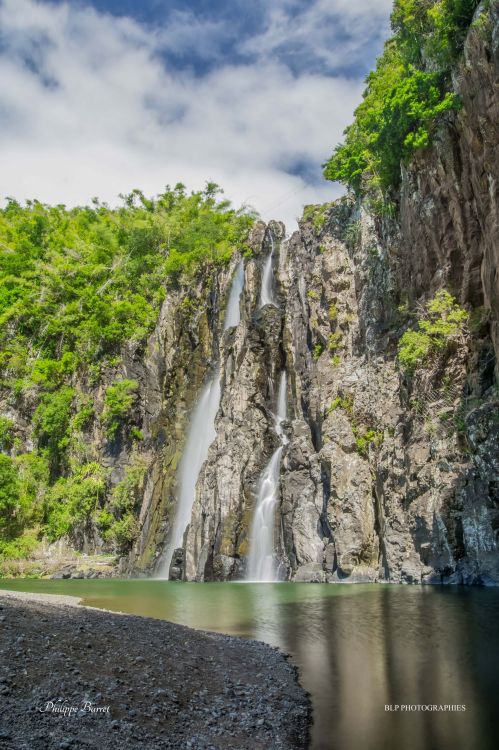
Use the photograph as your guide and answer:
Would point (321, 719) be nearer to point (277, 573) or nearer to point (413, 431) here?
point (413, 431)

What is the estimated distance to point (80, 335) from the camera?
167 ft

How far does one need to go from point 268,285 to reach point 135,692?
116ft

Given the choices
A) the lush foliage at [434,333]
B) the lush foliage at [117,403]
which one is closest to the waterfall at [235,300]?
the lush foliage at [117,403]

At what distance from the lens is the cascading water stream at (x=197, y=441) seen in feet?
114

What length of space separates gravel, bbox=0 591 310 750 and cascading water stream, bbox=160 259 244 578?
79.3 ft

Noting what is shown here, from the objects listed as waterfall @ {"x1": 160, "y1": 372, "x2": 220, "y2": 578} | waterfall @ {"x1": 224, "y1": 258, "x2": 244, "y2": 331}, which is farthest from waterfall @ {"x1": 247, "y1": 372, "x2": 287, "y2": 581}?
waterfall @ {"x1": 224, "y1": 258, "x2": 244, "y2": 331}

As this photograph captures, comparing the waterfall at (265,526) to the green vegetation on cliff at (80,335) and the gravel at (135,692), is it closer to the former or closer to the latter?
the green vegetation on cliff at (80,335)

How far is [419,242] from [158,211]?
39.1m

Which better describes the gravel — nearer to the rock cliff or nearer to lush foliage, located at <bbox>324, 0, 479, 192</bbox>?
the rock cliff

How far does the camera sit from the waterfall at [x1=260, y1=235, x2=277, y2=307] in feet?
131

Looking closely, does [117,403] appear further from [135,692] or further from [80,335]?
[135,692]

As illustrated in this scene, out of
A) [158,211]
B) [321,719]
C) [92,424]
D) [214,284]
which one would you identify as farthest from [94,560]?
[158,211]
